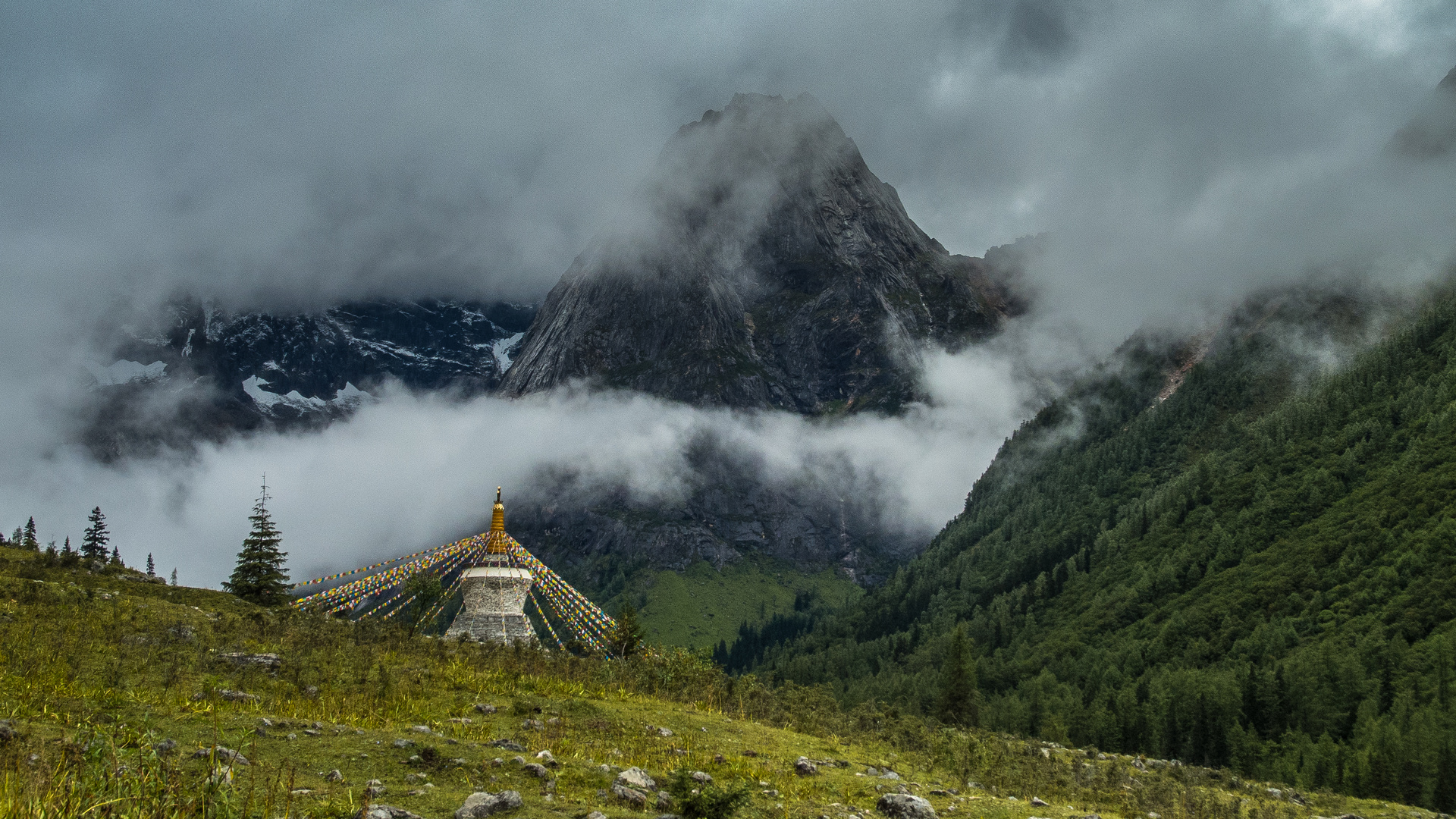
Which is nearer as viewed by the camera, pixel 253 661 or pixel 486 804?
pixel 486 804

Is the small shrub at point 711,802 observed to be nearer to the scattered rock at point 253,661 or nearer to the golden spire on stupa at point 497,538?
the scattered rock at point 253,661

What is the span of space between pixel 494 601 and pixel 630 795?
193 feet

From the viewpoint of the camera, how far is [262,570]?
60344 millimetres

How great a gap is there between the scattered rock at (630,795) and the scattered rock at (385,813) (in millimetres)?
4048

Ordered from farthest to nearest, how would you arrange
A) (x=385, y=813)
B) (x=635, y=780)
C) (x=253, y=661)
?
1. (x=253, y=661)
2. (x=635, y=780)
3. (x=385, y=813)

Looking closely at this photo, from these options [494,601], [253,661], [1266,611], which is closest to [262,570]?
[494,601]

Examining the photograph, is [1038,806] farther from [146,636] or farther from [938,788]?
[146,636]

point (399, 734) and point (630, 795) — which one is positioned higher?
point (399, 734)

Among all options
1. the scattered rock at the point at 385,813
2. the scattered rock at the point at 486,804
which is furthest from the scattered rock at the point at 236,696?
the scattered rock at the point at 385,813

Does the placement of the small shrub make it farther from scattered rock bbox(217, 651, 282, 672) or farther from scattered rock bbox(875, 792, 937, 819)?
scattered rock bbox(217, 651, 282, 672)

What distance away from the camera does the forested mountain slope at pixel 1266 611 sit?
91.2 metres

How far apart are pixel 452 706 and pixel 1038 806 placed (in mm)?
15568

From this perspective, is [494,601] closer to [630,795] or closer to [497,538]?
[497,538]

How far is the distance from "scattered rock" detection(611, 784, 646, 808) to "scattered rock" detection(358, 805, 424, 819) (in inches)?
159
